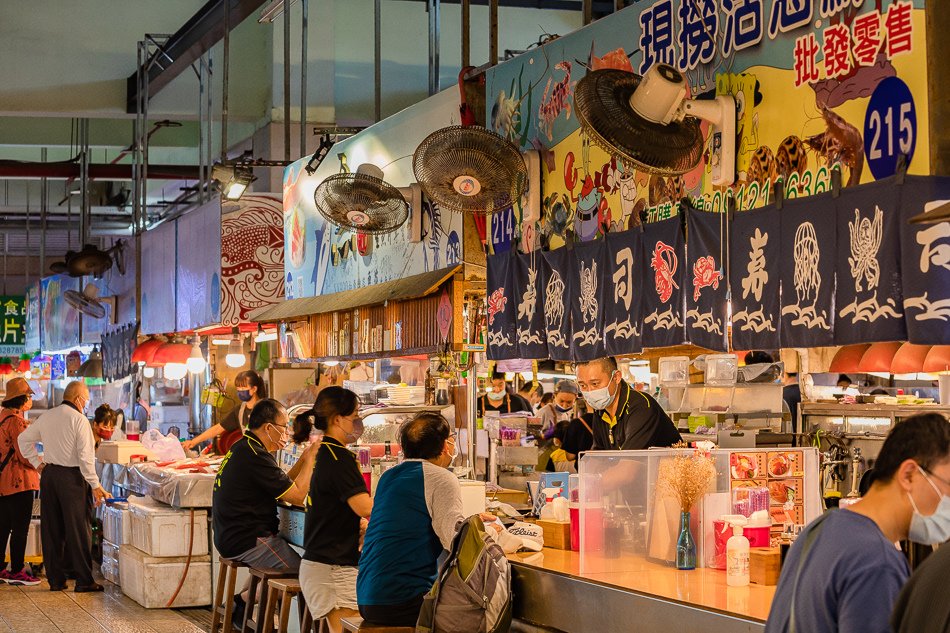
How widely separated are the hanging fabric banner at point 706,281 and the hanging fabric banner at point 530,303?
5.37 feet

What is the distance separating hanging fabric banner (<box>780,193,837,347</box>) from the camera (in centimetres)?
542

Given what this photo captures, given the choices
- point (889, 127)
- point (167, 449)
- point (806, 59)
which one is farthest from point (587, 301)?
point (167, 449)

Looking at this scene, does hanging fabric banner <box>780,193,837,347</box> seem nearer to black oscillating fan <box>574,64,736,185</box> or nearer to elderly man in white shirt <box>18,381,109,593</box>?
black oscillating fan <box>574,64,736,185</box>

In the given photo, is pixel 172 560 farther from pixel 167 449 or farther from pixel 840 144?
pixel 840 144

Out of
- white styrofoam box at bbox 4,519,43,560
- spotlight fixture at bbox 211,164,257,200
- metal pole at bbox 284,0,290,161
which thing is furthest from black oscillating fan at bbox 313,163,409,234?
white styrofoam box at bbox 4,519,43,560

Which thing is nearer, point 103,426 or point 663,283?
point 663,283

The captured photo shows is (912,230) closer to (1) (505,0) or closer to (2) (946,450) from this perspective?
(2) (946,450)

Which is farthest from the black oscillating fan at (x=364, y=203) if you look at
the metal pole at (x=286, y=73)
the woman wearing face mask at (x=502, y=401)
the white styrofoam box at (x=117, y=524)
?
the woman wearing face mask at (x=502, y=401)

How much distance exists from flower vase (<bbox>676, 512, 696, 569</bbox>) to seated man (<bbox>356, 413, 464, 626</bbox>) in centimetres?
111

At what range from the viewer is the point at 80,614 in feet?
34.3

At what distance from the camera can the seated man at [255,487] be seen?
8.37 metres

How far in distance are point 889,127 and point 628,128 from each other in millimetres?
1252

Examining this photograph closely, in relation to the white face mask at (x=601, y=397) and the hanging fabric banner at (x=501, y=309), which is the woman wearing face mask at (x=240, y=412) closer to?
the hanging fabric banner at (x=501, y=309)

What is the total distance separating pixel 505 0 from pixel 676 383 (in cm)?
504
